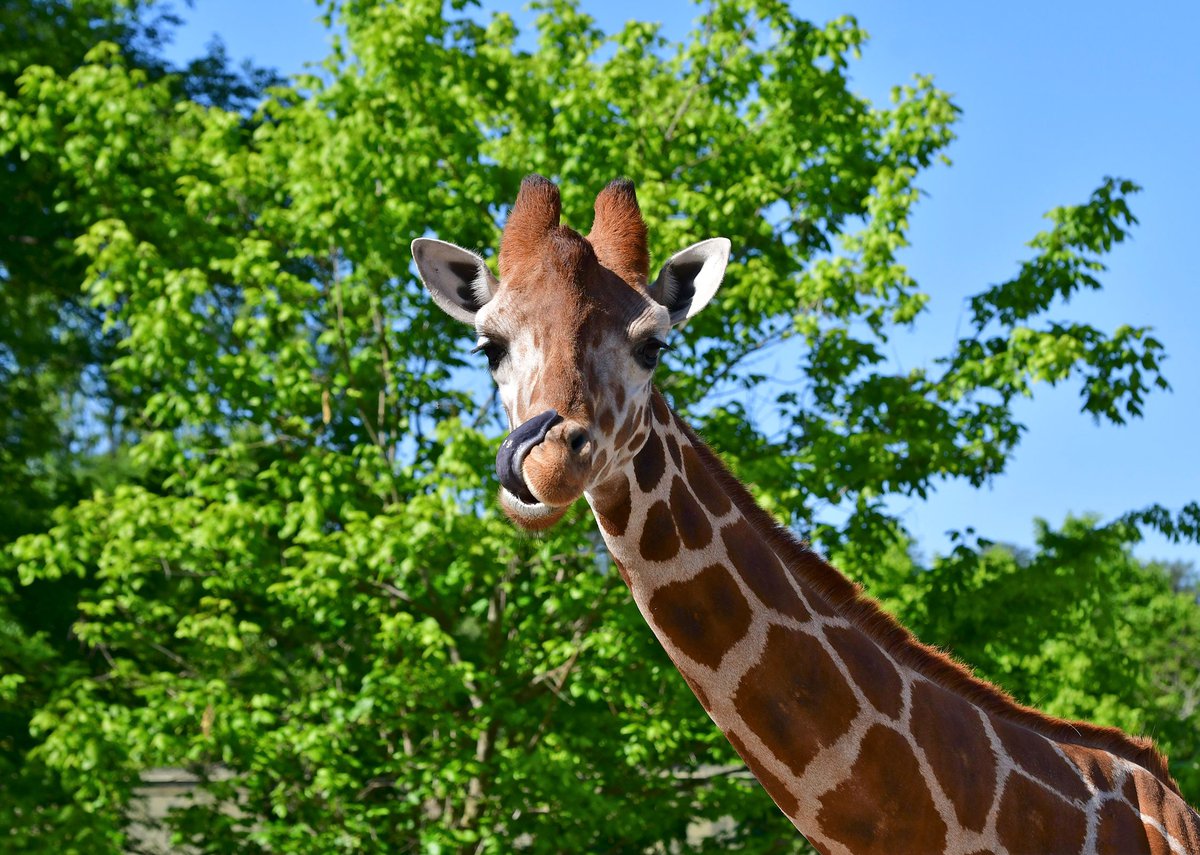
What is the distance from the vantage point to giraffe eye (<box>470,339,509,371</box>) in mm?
3098

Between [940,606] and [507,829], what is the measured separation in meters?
4.05

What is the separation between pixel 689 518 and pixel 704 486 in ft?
0.57

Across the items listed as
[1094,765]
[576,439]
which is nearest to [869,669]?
[1094,765]

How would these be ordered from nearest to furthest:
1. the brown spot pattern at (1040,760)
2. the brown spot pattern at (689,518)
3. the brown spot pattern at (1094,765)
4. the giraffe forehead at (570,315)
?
1. the giraffe forehead at (570,315)
2. the brown spot pattern at (689,518)
3. the brown spot pattern at (1040,760)
4. the brown spot pattern at (1094,765)

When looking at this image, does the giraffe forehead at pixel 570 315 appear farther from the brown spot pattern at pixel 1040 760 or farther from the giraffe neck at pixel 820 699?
the brown spot pattern at pixel 1040 760

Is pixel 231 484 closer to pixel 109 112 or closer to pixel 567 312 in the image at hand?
pixel 109 112

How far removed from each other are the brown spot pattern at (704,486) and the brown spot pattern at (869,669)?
18.1 inches

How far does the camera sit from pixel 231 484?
31.3 feet

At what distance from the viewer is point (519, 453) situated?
2605 mm

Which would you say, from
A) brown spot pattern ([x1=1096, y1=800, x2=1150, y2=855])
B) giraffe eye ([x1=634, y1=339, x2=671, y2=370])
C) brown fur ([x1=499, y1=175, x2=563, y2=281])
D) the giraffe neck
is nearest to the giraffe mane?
the giraffe neck

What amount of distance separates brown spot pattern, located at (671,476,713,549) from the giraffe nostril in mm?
579

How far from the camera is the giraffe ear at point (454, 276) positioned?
11.3 feet

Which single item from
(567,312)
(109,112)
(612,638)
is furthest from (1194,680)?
(567,312)

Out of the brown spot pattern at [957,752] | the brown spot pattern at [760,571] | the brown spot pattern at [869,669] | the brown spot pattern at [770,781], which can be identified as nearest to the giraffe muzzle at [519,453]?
the brown spot pattern at [760,571]
